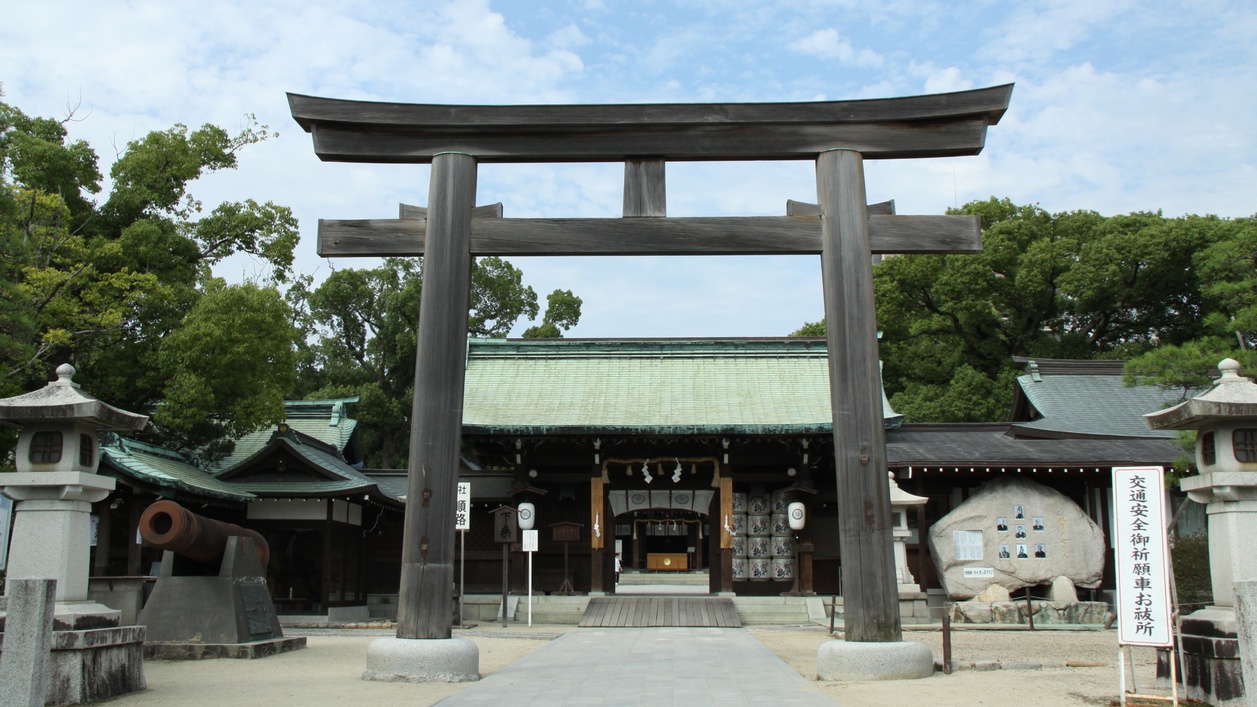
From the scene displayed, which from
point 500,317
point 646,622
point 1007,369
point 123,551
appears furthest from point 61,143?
point 1007,369

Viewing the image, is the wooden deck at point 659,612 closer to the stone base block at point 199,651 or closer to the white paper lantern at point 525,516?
the white paper lantern at point 525,516

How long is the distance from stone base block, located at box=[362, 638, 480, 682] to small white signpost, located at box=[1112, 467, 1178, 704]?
5.65 metres

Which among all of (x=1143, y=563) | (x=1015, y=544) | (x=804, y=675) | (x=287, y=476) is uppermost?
(x=287, y=476)

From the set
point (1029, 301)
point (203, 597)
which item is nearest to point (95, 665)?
point (203, 597)

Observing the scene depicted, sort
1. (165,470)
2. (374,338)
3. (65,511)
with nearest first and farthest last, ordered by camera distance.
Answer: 1. (65,511)
2. (165,470)
3. (374,338)

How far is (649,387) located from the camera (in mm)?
23141

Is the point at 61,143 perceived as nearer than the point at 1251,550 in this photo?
No

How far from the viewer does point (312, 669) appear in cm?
1025

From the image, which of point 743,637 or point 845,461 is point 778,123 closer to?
point 845,461

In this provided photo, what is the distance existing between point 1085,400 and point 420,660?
20136mm

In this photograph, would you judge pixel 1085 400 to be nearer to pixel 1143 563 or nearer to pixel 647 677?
pixel 1143 563

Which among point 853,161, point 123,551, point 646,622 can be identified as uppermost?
point 853,161

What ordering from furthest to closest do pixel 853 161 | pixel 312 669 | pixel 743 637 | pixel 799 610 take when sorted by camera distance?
pixel 799 610
pixel 743 637
pixel 312 669
pixel 853 161

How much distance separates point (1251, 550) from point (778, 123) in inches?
227
